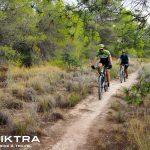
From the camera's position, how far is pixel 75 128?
7891mm

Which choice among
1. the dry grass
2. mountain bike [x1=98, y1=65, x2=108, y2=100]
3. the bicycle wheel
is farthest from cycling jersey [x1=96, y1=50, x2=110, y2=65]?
the dry grass

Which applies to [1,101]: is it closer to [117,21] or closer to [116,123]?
[116,123]

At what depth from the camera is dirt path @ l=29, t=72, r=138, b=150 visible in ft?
22.1

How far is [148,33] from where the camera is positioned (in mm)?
6137

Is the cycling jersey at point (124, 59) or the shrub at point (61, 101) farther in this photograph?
the cycling jersey at point (124, 59)

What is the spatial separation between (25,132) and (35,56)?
17401 mm

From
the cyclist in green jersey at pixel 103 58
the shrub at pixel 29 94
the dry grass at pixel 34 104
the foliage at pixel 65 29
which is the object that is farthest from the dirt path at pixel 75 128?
the foliage at pixel 65 29

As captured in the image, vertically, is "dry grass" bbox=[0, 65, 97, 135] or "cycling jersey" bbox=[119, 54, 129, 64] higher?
"cycling jersey" bbox=[119, 54, 129, 64]

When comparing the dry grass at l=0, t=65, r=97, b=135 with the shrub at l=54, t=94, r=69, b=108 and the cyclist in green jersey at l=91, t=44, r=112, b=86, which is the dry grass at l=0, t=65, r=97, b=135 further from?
the cyclist in green jersey at l=91, t=44, r=112, b=86

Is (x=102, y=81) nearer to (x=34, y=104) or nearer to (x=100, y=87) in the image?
(x=100, y=87)

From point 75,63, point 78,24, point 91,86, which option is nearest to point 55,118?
point 78,24

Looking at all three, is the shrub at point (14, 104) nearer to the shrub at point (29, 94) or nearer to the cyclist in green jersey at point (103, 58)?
the shrub at point (29, 94)

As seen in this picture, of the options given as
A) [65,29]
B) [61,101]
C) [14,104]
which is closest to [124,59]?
[61,101]

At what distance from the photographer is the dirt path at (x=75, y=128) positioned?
672 centimetres
